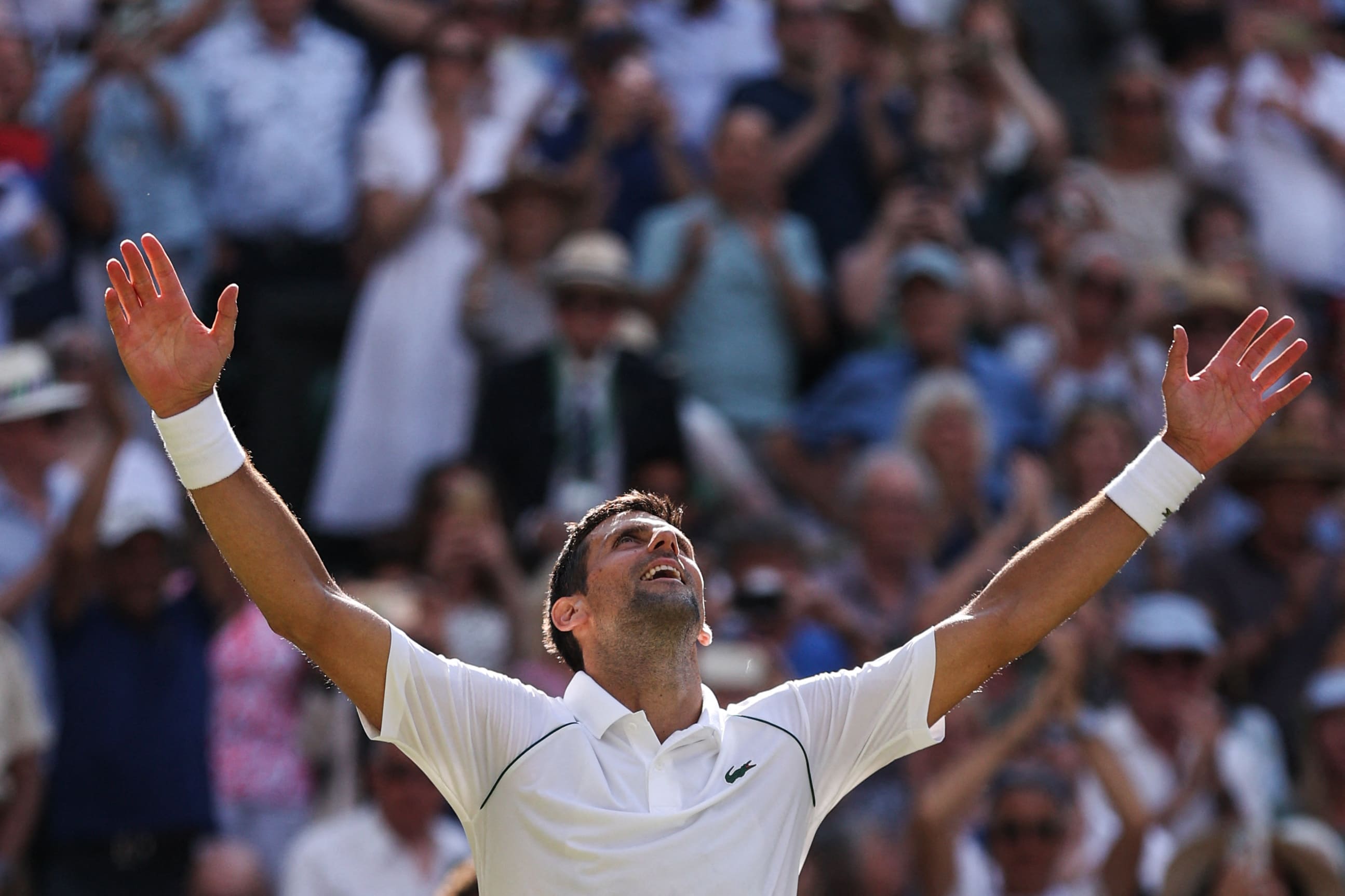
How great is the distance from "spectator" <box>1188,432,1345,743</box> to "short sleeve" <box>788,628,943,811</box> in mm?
4807

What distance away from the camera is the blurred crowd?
7969 mm

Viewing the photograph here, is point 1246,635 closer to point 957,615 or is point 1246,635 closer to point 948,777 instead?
point 948,777

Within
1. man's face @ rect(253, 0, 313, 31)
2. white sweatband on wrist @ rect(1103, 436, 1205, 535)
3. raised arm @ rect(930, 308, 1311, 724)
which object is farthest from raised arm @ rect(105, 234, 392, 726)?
man's face @ rect(253, 0, 313, 31)

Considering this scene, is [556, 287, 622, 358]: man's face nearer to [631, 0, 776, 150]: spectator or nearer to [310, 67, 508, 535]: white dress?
[310, 67, 508, 535]: white dress

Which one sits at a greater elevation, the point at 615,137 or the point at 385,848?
the point at 615,137

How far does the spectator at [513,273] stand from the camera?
32.0ft

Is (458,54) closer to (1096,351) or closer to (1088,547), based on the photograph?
(1096,351)

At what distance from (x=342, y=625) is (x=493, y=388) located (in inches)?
198

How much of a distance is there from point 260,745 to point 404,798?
85 cm

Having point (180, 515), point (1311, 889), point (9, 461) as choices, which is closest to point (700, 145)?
point (180, 515)

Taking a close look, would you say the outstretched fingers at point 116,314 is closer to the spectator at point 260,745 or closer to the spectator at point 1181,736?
the spectator at point 260,745

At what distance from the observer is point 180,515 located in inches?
363

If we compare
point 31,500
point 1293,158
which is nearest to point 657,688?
point 31,500

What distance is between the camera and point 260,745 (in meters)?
8.25
